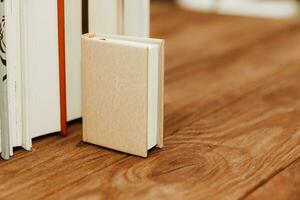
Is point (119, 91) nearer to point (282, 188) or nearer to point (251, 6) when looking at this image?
point (282, 188)

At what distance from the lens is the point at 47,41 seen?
0.73m

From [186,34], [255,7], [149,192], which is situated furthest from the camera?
[255,7]

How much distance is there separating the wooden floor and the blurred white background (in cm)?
114

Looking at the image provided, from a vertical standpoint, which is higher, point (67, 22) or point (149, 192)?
point (67, 22)

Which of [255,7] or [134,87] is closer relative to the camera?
[134,87]

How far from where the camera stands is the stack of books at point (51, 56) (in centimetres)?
68

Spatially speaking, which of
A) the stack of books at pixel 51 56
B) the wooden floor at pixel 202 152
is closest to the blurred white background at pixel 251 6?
the wooden floor at pixel 202 152

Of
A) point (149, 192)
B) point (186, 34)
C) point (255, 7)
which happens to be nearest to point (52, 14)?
point (149, 192)

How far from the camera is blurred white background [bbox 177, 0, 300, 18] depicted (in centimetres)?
233

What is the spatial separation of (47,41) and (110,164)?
0.17 meters

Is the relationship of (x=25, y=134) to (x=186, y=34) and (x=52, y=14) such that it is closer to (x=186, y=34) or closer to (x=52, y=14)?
(x=52, y=14)

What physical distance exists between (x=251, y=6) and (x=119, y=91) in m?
1.89

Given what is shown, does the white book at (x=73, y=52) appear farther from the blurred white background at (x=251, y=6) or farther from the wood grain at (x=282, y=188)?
the blurred white background at (x=251, y=6)

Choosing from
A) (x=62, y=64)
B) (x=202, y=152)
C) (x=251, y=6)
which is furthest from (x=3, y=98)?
(x=251, y=6)
